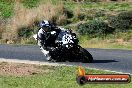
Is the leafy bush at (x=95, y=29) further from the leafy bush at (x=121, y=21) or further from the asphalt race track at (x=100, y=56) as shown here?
the asphalt race track at (x=100, y=56)

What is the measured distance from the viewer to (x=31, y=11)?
121 feet

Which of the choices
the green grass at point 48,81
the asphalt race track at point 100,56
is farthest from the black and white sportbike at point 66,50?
the green grass at point 48,81

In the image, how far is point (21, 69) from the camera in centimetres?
1758

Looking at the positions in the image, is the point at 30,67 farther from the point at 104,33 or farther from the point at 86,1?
the point at 86,1

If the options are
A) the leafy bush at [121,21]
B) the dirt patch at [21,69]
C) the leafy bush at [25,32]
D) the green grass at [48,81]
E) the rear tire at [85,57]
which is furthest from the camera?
the leafy bush at [121,21]

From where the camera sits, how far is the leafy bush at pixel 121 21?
112ft

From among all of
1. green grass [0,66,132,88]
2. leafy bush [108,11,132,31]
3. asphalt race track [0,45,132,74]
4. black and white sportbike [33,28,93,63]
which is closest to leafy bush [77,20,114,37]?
leafy bush [108,11,132,31]

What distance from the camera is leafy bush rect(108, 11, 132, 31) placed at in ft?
112

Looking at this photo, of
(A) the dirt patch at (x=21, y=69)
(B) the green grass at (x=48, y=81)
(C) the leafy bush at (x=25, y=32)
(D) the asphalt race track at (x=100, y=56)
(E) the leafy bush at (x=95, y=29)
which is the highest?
(B) the green grass at (x=48, y=81)

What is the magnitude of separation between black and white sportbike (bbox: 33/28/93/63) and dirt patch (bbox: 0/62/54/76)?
2.25 metres

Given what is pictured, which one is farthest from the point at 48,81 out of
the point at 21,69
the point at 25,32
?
the point at 25,32

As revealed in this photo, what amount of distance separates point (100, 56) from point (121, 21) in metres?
11.9

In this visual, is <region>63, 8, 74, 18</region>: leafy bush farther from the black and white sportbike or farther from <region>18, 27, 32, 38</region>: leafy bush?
the black and white sportbike

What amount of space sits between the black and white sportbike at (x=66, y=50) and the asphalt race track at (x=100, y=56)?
454 mm
